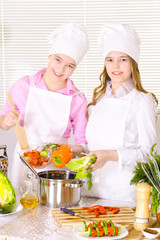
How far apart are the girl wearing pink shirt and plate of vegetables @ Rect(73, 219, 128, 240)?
94cm

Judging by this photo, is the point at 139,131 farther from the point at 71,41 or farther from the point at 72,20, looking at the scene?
the point at 72,20

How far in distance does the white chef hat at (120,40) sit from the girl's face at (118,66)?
3 cm

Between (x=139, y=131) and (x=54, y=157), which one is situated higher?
(x=139, y=131)

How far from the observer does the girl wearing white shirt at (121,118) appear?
2074mm

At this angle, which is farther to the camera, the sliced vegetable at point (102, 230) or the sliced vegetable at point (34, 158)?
the sliced vegetable at point (34, 158)

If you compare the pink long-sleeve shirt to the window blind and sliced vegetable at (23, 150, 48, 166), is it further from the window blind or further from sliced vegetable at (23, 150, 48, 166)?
the window blind

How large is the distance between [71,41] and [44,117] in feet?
1.75

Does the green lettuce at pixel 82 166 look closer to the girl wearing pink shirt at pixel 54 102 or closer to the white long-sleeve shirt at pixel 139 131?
the white long-sleeve shirt at pixel 139 131

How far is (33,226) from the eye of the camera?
1541mm

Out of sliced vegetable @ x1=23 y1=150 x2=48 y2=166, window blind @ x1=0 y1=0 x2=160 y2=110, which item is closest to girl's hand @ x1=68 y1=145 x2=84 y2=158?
sliced vegetable @ x1=23 y1=150 x2=48 y2=166

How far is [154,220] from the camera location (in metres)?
1.61

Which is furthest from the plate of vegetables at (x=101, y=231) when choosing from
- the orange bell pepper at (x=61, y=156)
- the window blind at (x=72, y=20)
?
the window blind at (x=72, y=20)

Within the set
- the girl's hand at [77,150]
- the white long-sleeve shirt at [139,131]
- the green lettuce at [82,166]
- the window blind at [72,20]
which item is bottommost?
the green lettuce at [82,166]

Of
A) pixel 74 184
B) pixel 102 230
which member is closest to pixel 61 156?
pixel 74 184
